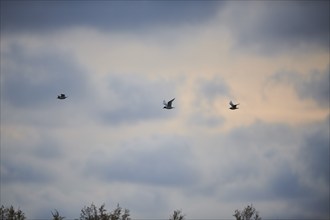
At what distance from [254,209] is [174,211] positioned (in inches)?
Result: 413

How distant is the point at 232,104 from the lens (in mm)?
74250

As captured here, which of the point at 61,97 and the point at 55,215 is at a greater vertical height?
the point at 61,97

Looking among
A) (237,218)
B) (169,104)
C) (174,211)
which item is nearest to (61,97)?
(169,104)

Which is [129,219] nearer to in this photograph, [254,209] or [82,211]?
[82,211]

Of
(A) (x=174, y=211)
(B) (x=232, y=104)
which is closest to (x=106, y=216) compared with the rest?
(A) (x=174, y=211)

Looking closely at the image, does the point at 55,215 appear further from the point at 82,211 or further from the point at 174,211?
the point at 174,211

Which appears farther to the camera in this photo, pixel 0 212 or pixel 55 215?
pixel 0 212

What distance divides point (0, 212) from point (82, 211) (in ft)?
41.9

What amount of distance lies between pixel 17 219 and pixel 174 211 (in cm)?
→ 1927

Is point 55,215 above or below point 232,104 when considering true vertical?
below

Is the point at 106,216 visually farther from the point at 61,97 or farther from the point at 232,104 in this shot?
the point at 232,104

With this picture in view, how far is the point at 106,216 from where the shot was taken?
69000 mm

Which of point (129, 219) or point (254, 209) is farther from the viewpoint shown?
point (254, 209)

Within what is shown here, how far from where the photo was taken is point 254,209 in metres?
75.6
